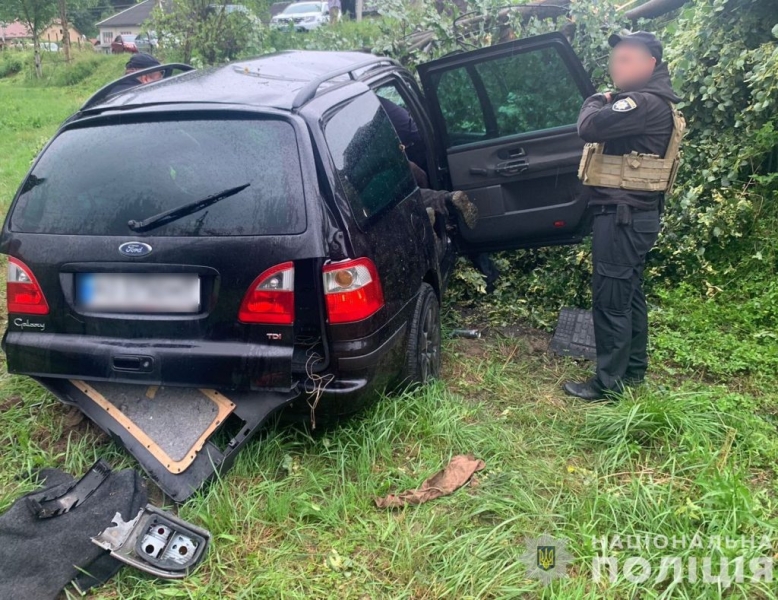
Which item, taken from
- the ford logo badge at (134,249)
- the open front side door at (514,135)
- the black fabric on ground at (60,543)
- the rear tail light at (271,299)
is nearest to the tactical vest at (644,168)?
the open front side door at (514,135)

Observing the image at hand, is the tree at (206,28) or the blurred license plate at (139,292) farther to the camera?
the tree at (206,28)

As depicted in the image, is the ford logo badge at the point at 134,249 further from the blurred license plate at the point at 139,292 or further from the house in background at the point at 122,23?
the house in background at the point at 122,23

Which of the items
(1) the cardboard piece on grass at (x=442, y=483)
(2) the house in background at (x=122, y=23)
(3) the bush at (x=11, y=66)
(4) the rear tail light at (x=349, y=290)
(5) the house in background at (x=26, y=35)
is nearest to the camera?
(4) the rear tail light at (x=349, y=290)

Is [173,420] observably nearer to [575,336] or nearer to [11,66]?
[575,336]

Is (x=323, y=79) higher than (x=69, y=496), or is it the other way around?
(x=323, y=79)

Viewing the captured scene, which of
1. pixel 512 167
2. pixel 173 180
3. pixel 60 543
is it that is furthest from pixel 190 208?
pixel 512 167

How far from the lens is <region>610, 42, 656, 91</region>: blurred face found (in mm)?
3174

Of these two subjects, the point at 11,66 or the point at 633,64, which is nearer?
the point at 633,64

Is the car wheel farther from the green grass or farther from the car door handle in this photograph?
the car door handle

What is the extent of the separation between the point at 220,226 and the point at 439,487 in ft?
4.59

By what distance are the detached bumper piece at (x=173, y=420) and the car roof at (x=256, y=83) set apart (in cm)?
124

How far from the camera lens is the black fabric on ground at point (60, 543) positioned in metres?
2.30

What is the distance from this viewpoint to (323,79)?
3.05m

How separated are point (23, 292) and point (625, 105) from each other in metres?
2.84
